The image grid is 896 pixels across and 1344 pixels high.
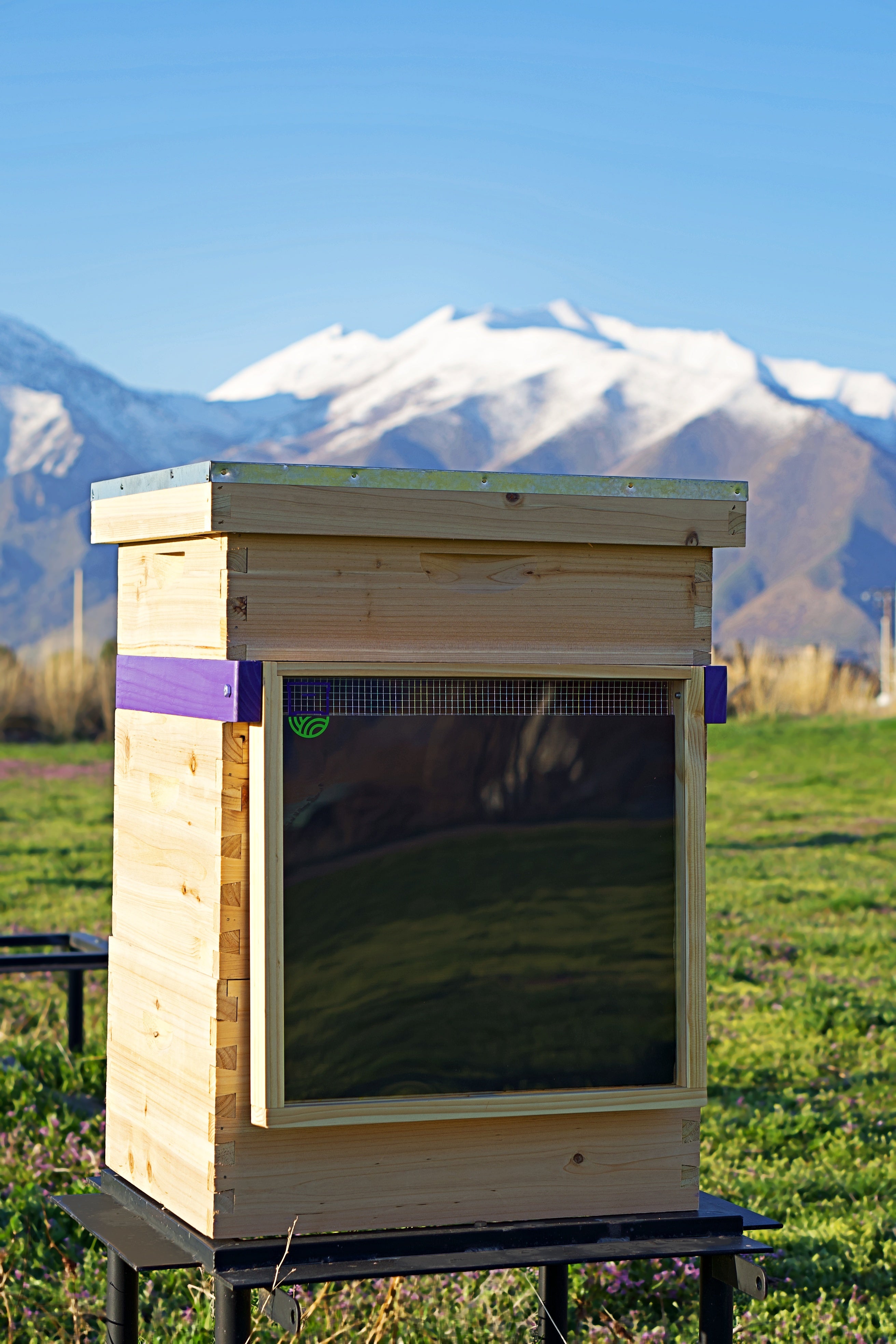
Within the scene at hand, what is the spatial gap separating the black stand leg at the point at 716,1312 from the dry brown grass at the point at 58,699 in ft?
69.8

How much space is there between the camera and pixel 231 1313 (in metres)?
2.88

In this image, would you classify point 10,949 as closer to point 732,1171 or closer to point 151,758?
point 732,1171

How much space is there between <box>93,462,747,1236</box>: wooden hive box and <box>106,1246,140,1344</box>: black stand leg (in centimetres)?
20

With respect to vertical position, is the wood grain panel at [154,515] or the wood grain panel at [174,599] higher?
the wood grain panel at [154,515]

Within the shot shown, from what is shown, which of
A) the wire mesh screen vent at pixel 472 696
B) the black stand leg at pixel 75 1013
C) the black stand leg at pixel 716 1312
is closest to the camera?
the wire mesh screen vent at pixel 472 696

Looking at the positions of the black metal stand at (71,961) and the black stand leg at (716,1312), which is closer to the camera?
the black stand leg at (716,1312)

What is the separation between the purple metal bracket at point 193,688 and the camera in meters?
2.85

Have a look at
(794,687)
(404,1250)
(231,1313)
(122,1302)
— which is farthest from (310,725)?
(794,687)

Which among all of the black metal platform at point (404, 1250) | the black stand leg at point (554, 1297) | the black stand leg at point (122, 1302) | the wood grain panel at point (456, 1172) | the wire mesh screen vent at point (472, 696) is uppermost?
the wire mesh screen vent at point (472, 696)

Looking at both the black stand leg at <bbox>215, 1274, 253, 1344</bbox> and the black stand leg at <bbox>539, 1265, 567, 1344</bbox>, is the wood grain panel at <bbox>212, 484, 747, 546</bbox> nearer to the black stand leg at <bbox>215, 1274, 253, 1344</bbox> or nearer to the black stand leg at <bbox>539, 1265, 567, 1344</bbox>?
the black stand leg at <bbox>215, 1274, 253, 1344</bbox>

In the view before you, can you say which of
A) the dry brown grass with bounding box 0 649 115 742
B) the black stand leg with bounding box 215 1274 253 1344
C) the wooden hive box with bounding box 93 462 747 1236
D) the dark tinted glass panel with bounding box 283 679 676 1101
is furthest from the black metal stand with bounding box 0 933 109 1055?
the dry brown grass with bounding box 0 649 115 742

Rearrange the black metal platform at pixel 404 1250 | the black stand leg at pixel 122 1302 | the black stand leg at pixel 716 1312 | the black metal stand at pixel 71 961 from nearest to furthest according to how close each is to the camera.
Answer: the black metal platform at pixel 404 1250 < the black stand leg at pixel 716 1312 < the black stand leg at pixel 122 1302 < the black metal stand at pixel 71 961

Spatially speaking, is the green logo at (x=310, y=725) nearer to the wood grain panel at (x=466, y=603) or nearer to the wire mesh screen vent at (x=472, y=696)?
the wire mesh screen vent at (x=472, y=696)

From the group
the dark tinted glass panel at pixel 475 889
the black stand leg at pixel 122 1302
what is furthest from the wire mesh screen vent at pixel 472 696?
the black stand leg at pixel 122 1302
